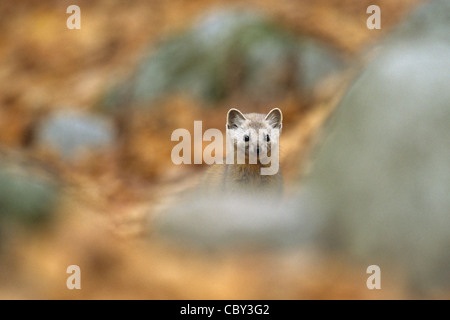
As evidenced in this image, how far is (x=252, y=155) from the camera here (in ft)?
19.9

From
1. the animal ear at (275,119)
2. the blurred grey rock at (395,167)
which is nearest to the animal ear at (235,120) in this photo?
the animal ear at (275,119)

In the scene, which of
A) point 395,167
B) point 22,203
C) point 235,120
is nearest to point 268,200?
point 235,120

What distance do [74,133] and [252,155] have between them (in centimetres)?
385

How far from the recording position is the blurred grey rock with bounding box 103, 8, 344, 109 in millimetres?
9281

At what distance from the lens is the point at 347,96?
5602 mm

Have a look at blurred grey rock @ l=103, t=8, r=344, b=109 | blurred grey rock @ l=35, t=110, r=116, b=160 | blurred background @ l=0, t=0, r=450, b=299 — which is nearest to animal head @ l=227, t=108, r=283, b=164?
blurred background @ l=0, t=0, r=450, b=299

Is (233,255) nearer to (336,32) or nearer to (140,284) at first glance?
(140,284)

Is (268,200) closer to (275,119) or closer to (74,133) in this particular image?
(275,119)

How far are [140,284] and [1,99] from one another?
7137 millimetres

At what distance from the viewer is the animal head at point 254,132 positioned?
597 centimetres

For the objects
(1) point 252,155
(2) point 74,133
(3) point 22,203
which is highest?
(2) point 74,133

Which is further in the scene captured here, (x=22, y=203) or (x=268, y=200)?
(x=268, y=200)

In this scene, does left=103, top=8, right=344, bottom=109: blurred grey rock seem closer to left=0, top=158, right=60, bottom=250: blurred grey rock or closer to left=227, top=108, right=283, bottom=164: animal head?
left=227, top=108, right=283, bottom=164: animal head

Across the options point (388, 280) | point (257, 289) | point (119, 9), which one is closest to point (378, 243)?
point (388, 280)
